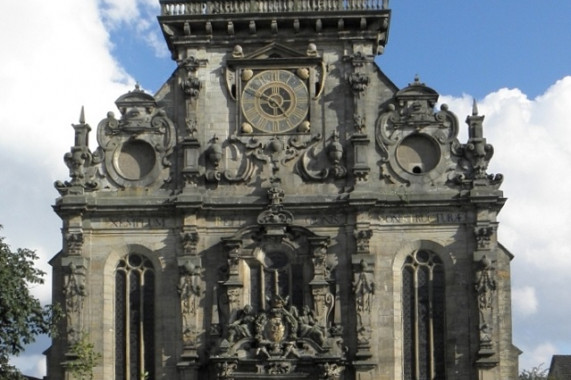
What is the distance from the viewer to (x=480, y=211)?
1957 inches

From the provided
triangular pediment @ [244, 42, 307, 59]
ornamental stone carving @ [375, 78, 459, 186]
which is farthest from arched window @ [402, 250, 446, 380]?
triangular pediment @ [244, 42, 307, 59]

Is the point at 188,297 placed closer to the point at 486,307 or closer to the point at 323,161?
the point at 323,161

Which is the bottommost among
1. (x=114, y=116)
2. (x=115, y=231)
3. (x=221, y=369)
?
(x=221, y=369)

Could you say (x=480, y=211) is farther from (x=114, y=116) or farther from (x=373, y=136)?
(x=114, y=116)

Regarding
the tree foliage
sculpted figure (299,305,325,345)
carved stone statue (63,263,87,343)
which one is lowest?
the tree foliage

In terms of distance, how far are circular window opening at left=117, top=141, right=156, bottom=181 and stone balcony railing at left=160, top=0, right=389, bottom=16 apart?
4456mm

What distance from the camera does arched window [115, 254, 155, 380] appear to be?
4984 centimetres

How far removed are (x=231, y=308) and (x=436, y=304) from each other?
651 cm

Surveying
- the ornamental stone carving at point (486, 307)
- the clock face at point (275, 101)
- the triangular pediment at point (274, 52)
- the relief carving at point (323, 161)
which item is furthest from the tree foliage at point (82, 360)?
the ornamental stone carving at point (486, 307)

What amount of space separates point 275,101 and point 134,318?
8368 mm

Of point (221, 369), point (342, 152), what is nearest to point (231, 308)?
point (221, 369)

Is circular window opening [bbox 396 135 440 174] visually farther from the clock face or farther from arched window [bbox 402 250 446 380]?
the clock face

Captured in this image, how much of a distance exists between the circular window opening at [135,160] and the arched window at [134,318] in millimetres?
2679

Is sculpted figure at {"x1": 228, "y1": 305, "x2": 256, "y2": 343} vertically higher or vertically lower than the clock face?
lower
